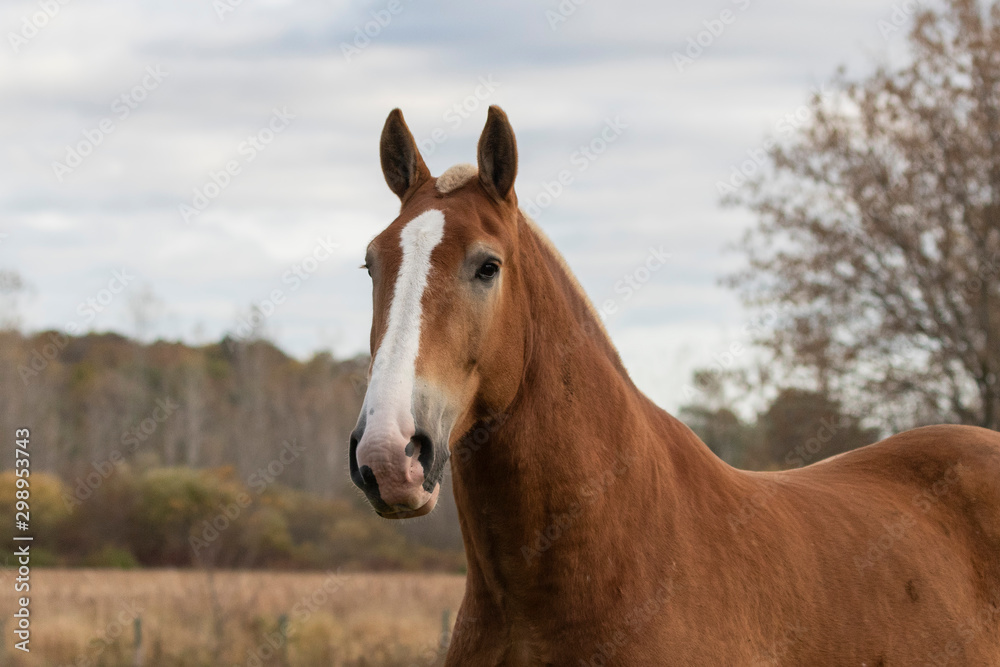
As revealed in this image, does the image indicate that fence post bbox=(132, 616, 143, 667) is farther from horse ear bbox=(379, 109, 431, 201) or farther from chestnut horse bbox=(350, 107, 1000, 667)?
horse ear bbox=(379, 109, 431, 201)

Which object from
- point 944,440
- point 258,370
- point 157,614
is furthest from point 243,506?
point 944,440

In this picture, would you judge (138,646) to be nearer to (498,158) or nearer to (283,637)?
(283,637)

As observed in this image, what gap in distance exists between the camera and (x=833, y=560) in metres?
3.88

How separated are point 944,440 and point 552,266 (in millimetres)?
2708

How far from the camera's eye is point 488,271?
3.15 m

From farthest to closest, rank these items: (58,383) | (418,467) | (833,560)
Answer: (58,383) < (833,560) < (418,467)

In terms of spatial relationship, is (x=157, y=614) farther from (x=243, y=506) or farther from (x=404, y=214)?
(x=404, y=214)

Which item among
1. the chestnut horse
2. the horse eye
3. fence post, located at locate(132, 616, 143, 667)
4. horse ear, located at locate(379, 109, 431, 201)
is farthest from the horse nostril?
fence post, located at locate(132, 616, 143, 667)

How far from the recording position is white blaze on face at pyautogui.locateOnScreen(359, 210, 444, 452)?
8.71 feet

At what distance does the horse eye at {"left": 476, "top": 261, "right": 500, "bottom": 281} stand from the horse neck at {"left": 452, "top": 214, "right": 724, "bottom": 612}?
26 centimetres

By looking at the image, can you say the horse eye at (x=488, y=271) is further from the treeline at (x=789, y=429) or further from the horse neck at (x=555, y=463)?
the treeline at (x=789, y=429)

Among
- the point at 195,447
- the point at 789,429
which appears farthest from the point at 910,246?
Answer: the point at 195,447

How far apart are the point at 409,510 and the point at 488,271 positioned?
912 mm

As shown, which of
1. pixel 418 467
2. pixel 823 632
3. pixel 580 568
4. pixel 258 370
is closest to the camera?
pixel 418 467
